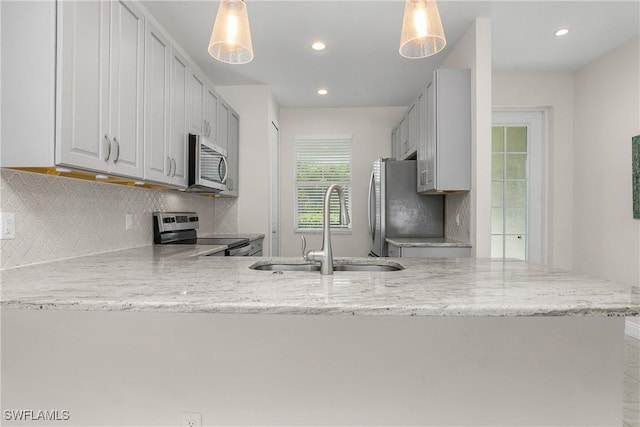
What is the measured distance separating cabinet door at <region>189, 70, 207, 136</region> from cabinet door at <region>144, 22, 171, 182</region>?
0.46 metres

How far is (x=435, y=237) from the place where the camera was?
389cm

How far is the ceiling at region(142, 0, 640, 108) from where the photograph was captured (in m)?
2.81

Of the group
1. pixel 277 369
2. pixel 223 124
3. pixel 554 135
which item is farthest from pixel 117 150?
pixel 554 135

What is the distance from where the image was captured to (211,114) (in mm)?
3539

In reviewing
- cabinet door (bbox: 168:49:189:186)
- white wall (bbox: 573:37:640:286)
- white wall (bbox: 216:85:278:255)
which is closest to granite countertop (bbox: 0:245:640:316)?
cabinet door (bbox: 168:49:189:186)

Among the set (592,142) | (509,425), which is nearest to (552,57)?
(592,142)

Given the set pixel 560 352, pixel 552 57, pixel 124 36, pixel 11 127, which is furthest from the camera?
pixel 552 57

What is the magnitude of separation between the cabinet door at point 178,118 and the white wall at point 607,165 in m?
3.75

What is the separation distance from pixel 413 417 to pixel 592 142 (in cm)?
386

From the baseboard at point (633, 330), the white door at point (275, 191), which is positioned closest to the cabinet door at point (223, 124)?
the white door at point (275, 191)

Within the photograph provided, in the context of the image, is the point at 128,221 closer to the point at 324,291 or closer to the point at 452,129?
the point at 324,291

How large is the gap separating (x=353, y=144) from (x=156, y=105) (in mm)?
3286

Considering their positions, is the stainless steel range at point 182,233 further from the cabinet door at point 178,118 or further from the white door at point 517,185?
the white door at point 517,185

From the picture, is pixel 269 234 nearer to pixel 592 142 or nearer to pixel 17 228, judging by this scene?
pixel 17 228
